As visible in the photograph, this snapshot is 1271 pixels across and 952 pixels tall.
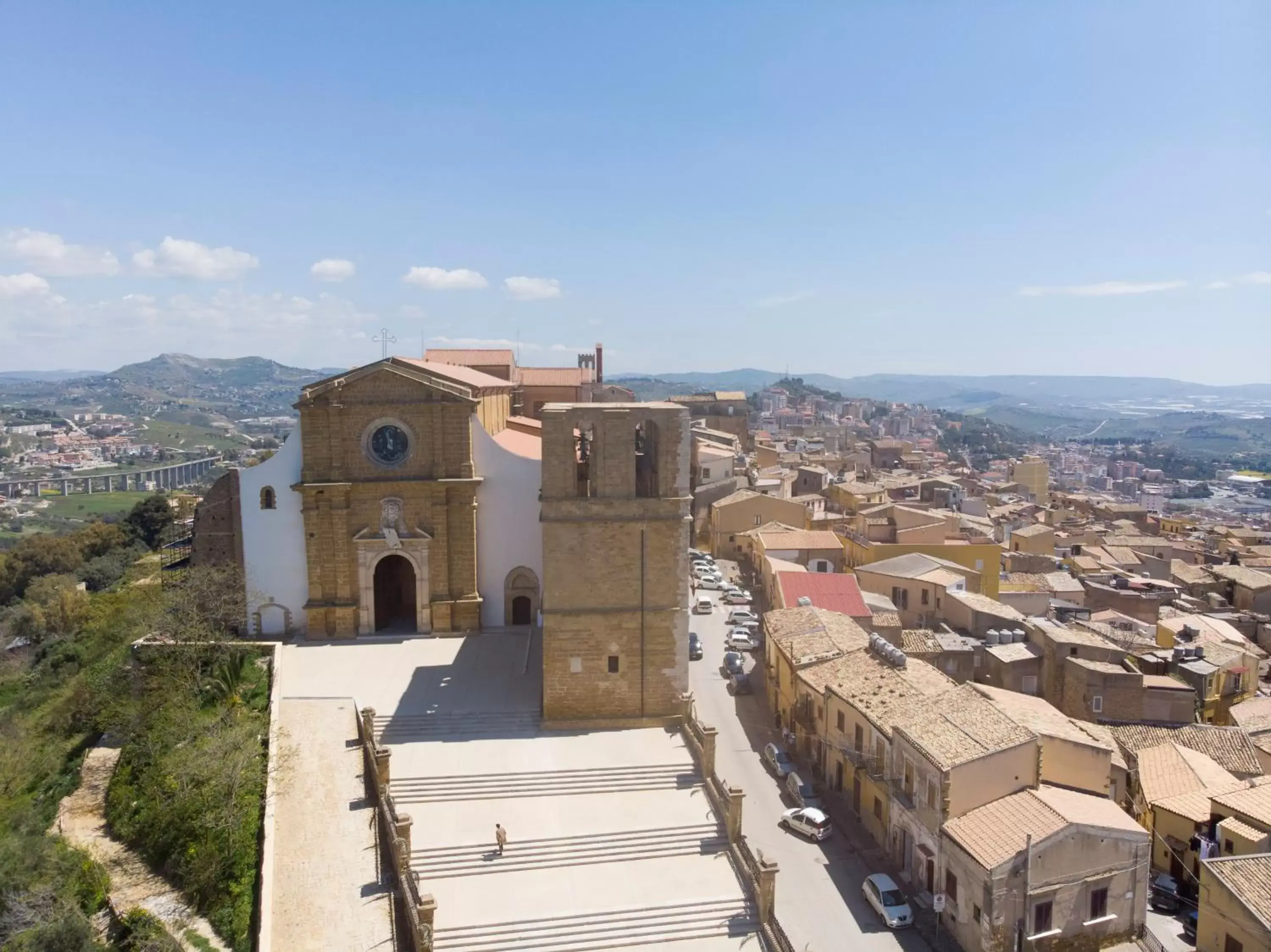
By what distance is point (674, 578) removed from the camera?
75.0ft

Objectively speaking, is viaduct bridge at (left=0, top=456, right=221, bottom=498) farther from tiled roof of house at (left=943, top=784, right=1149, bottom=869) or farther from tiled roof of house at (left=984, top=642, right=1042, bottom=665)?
tiled roof of house at (left=943, top=784, right=1149, bottom=869)

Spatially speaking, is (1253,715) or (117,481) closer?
(1253,715)

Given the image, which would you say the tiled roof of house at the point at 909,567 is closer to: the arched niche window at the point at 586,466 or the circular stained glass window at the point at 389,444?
the arched niche window at the point at 586,466

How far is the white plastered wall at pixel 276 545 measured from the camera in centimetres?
2817

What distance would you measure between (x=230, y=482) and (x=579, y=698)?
47.1 ft

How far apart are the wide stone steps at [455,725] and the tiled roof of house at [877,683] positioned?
7.97 meters

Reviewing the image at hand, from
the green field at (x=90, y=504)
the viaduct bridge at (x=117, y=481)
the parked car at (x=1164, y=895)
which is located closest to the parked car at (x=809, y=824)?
the parked car at (x=1164, y=895)

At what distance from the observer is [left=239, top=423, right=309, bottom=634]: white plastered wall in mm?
28172

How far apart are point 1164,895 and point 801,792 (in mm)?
8514

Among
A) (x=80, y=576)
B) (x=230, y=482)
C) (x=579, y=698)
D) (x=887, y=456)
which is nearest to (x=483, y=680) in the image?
(x=579, y=698)

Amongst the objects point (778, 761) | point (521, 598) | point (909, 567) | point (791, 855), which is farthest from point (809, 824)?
point (909, 567)

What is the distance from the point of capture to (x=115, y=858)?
66.7 ft

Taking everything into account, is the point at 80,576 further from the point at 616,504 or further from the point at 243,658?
the point at 616,504

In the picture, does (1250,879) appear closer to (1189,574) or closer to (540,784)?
(540,784)
